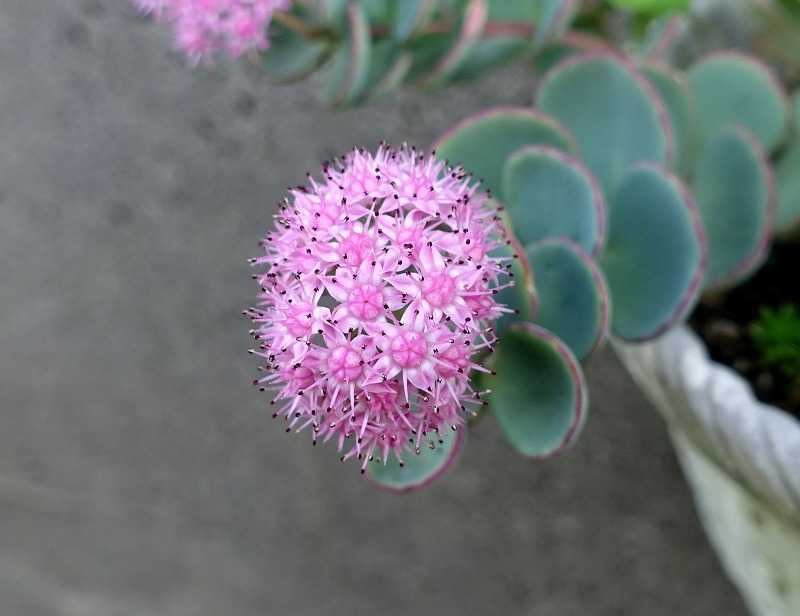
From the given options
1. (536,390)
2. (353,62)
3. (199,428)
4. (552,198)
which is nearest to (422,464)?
(536,390)

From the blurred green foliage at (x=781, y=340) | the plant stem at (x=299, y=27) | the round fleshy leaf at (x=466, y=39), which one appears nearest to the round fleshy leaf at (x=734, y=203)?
the blurred green foliage at (x=781, y=340)

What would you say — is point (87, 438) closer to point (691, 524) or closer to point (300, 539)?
point (300, 539)

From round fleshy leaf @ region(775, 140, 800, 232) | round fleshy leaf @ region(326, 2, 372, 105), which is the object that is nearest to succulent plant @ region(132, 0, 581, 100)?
round fleshy leaf @ region(326, 2, 372, 105)

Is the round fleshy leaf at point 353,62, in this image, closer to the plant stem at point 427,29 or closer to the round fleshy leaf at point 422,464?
the plant stem at point 427,29

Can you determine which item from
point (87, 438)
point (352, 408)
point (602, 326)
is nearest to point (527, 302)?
point (602, 326)

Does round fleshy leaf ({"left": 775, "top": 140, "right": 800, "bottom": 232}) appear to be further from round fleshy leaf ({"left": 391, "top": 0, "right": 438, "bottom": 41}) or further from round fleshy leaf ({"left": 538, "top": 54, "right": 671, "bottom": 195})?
round fleshy leaf ({"left": 391, "top": 0, "right": 438, "bottom": 41})
